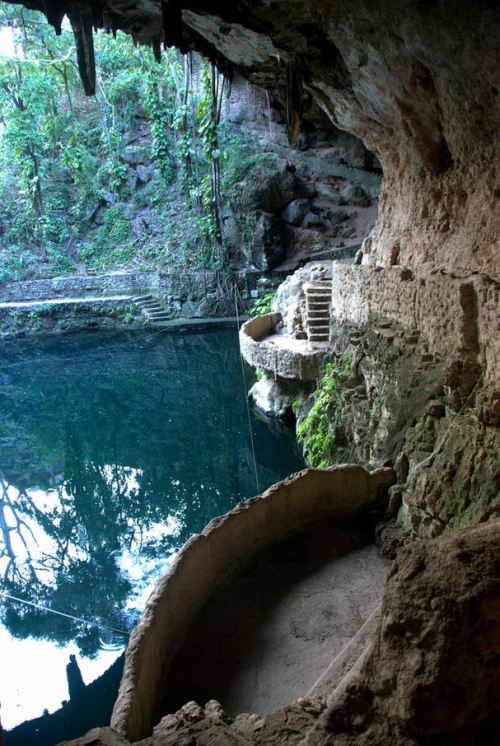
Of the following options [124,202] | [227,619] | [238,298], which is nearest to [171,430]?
[238,298]

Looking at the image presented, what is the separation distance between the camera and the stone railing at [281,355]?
10.1 metres

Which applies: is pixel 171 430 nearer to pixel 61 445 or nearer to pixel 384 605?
pixel 61 445

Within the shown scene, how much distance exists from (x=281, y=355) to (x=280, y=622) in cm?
630

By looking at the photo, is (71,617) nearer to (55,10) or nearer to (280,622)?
(280,622)

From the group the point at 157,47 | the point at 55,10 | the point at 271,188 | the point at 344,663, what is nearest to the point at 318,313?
the point at 157,47

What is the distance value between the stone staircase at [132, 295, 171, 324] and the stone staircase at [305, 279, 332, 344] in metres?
9.73

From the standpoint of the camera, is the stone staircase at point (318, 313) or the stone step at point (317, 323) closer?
the stone staircase at point (318, 313)

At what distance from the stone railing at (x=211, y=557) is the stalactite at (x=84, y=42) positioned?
5.23 meters

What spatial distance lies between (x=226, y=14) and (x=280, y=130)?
14671mm

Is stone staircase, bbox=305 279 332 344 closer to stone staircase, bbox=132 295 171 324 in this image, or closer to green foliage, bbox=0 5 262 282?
green foliage, bbox=0 5 262 282

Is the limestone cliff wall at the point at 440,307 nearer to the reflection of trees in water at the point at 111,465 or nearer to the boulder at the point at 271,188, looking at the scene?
the reflection of trees in water at the point at 111,465

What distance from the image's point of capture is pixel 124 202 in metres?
22.3

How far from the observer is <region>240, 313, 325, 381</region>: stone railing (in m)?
10.1

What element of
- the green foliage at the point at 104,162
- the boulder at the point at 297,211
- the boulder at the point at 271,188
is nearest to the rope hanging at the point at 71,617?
the green foliage at the point at 104,162
